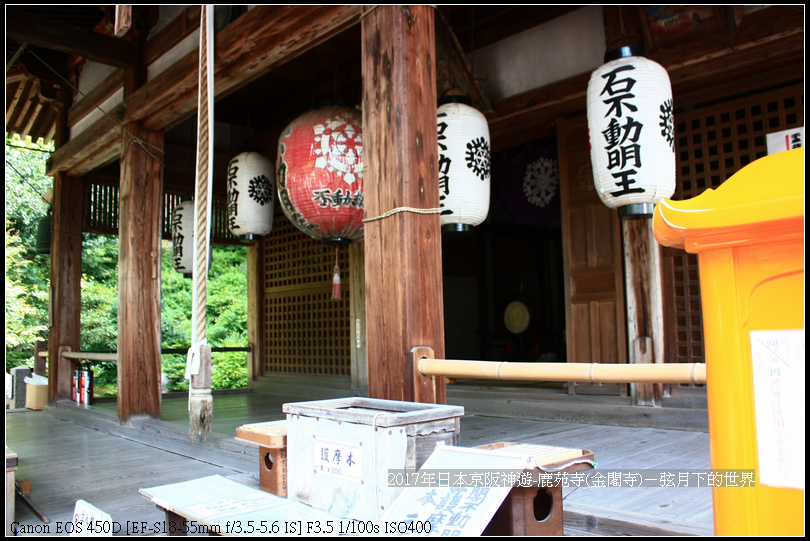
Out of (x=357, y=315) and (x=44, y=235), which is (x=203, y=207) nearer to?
(x=357, y=315)

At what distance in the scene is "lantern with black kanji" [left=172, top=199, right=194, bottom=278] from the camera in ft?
24.3

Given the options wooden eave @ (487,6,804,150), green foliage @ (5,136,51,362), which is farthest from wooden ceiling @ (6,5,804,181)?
green foliage @ (5,136,51,362)

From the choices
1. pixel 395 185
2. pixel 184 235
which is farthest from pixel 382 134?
pixel 184 235

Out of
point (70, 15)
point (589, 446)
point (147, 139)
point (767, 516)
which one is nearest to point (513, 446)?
point (767, 516)

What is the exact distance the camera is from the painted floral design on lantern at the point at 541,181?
6.40m

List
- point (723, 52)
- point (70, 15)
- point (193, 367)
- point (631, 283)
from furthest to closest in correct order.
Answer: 1. point (70, 15)
2. point (631, 283)
3. point (723, 52)
4. point (193, 367)

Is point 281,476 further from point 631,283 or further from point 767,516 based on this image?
point 631,283

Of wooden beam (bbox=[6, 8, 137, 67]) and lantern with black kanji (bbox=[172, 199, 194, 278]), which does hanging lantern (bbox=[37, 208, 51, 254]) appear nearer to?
lantern with black kanji (bbox=[172, 199, 194, 278])

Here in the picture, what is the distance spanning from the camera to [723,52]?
462cm

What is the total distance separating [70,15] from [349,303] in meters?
4.92

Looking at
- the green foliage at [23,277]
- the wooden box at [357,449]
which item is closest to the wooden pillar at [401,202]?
the wooden box at [357,449]

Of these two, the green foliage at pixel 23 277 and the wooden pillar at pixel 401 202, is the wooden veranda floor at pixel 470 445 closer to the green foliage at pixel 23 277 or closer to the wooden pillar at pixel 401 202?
the wooden pillar at pixel 401 202

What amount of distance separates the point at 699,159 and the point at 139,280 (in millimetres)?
5647

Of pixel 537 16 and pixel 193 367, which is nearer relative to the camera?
pixel 193 367
